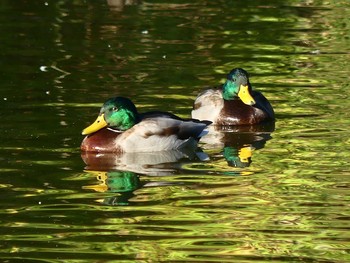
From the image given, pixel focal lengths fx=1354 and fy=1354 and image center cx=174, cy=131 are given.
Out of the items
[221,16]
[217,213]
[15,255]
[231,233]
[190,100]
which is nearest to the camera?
[15,255]

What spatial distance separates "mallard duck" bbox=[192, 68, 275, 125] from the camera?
14.1m

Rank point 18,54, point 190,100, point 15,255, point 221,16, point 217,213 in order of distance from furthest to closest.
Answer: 1. point 221,16
2. point 18,54
3. point 190,100
4. point 217,213
5. point 15,255

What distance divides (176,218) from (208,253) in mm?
1094

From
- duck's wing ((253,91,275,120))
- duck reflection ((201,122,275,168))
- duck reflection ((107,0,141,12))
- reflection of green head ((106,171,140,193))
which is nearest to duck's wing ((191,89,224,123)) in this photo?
duck reflection ((201,122,275,168))

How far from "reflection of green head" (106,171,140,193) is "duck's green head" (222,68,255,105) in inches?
116

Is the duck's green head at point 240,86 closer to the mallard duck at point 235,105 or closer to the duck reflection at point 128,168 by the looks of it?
the mallard duck at point 235,105

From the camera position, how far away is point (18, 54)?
56.7 ft

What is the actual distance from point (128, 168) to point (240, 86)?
278cm

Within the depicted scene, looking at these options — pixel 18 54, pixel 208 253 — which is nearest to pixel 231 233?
pixel 208 253

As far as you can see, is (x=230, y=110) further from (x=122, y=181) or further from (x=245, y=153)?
(x=122, y=181)

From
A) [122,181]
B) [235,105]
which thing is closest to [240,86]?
[235,105]

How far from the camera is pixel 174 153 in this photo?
503 inches

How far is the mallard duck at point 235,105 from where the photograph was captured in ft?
46.4

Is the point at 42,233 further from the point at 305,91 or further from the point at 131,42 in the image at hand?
the point at 131,42
